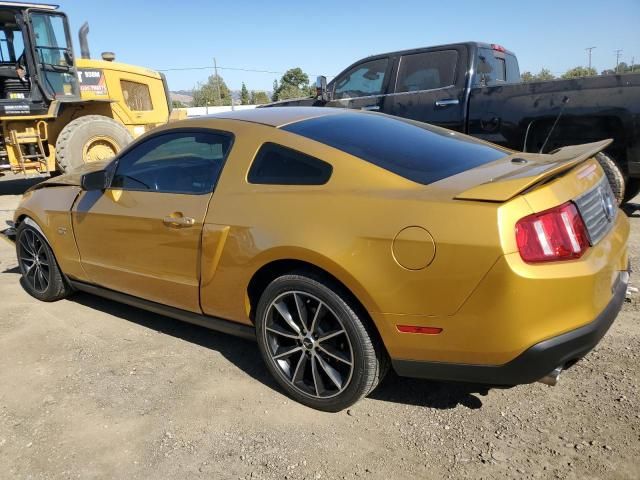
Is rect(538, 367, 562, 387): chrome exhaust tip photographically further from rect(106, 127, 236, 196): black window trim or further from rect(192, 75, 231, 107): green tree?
rect(192, 75, 231, 107): green tree

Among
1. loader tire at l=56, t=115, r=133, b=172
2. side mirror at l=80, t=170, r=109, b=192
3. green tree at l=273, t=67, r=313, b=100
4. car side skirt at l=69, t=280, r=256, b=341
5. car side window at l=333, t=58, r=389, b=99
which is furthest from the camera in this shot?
green tree at l=273, t=67, r=313, b=100

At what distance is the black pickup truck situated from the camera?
5348 mm

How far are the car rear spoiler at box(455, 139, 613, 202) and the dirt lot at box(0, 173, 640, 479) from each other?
1128 mm

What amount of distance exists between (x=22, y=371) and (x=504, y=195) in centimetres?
306

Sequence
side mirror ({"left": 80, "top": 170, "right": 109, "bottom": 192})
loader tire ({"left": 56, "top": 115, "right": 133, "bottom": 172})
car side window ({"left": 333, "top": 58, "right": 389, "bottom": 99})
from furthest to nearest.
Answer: loader tire ({"left": 56, "top": 115, "right": 133, "bottom": 172}) < car side window ({"left": 333, "top": 58, "right": 389, "bottom": 99}) < side mirror ({"left": 80, "top": 170, "right": 109, "bottom": 192})

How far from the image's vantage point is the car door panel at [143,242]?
3.14 meters

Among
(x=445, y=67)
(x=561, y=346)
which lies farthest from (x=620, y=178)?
(x=561, y=346)

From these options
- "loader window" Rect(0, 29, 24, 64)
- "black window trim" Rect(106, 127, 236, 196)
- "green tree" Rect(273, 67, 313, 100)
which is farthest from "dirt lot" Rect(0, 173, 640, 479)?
"green tree" Rect(273, 67, 313, 100)

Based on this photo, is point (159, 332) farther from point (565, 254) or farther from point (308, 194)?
point (565, 254)

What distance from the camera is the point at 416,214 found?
7.54ft

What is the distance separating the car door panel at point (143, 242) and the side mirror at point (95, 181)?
0.22 ft

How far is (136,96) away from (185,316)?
9767mm

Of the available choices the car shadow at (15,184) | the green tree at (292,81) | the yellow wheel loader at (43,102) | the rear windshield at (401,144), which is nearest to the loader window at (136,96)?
the yellow wheel loader at (43,102)

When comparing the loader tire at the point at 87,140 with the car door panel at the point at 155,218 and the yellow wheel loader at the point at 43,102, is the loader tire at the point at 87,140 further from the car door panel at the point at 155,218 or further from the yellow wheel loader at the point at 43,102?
the car door panel at the point at 155,218
